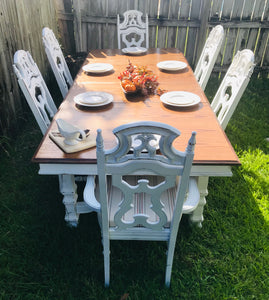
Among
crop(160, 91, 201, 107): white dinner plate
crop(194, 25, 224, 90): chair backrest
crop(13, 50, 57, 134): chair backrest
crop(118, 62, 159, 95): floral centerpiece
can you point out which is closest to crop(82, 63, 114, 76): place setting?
crop(118, 62, 159, 95): floral centerpiece

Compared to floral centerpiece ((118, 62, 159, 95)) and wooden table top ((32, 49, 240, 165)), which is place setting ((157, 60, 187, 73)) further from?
floral centerpiece ((118, 62, 159, 95))

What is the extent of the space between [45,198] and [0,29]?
1632 millimetres

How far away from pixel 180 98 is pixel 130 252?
1.14 meters

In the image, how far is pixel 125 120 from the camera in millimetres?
1870

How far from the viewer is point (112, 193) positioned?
5.51ft

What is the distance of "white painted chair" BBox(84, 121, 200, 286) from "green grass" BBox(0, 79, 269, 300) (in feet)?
0.49

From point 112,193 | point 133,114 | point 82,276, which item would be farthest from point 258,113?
point 82,276

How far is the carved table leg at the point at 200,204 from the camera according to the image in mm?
1779

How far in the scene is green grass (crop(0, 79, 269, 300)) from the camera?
5.54ft

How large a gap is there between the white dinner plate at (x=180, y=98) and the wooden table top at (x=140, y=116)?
0.12ft

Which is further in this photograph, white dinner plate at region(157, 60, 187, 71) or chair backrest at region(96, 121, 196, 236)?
white dinner plate at region(157, 60, 187, 71)

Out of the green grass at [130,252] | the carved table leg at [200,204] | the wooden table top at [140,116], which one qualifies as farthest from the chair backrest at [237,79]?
the green grass at [130,252]

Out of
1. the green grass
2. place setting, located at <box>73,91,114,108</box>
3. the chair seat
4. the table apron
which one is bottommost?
the green grass

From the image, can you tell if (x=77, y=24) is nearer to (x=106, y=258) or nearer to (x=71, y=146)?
(x=71, y=146)
